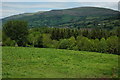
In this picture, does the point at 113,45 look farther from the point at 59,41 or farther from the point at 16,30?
the point at 16,30

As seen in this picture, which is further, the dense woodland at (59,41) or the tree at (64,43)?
the tree at (64,43)

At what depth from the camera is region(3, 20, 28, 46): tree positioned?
5762 centimetres

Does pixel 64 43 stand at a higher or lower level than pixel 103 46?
higher

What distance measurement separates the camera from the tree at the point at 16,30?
189 ft

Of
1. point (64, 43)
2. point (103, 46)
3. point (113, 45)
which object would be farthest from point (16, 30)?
point (113, 45)

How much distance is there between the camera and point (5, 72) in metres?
12.9

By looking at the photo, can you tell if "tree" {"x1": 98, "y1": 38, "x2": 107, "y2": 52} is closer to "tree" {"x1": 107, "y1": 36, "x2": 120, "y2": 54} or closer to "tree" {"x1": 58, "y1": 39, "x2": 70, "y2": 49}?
"tree" {"x1": 107, "y1": 36, "x2": 120, "y2": 54}

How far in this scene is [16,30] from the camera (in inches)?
2265

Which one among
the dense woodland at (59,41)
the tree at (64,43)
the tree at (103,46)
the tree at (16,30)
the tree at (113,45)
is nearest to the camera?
the tree at (16,30)

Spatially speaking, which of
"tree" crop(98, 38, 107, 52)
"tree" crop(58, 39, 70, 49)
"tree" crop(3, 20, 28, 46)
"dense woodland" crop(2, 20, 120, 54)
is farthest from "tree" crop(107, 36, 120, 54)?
"tree" crop(3, 20, 28, 46)

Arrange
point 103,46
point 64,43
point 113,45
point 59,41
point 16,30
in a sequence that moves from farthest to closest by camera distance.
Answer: point 59,41, point 64,43, point 103,46, point 113,45, point 16,30

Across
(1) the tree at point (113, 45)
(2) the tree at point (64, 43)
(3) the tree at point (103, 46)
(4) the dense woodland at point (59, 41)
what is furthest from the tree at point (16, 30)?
(1) the tree at point (113, 45)

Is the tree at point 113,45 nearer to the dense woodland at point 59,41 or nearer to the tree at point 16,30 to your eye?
the dense woodland at point 59,41

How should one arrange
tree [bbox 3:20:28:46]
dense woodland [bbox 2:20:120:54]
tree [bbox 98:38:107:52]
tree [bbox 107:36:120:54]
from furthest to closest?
tree [bbox 98:38:107:52]
tree [bbox 107:36:120:54]
dense woodland [bbox 2:20:120:54]
tree [bbox 3:20:28:46]
